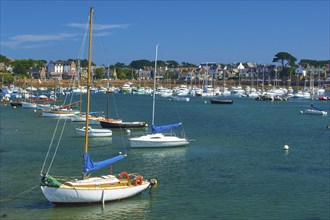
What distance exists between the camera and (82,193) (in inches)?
1057

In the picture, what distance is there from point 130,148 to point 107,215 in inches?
864

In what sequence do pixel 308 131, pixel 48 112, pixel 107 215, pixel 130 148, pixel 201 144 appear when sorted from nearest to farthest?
pixel 107 215
pixel 130 148
pixel 201 144
pixel 308 131
pixel 48 112

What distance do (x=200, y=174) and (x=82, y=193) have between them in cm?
1203

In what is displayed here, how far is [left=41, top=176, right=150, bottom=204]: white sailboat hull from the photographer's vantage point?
26.7 metres

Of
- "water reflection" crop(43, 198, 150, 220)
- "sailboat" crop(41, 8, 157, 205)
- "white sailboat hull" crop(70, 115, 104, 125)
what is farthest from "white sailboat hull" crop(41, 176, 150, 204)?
"white sailboat hull" crop(70, 115, 104, 125)

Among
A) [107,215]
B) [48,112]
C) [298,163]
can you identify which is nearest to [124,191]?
[107,215]

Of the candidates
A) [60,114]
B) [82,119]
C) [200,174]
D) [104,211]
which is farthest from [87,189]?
[60,114]

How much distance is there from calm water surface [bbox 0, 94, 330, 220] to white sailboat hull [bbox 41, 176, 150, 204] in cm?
42

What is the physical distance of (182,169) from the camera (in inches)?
1522

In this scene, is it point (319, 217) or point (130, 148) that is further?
point (130, 148)

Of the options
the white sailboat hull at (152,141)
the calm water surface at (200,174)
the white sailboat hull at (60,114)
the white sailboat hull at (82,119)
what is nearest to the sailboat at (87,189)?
the calm water surface at (200,174)

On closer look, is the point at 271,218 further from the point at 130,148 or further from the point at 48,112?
the point at 48,112

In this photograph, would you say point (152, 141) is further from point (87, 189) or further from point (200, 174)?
point (87, 189)

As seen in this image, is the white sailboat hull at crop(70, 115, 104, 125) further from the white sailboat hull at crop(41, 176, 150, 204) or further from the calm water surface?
the white sailboat hull at crop(41, 176, 150, 204)
